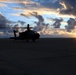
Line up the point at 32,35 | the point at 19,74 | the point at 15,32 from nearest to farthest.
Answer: the point at 19,74 → the point at 32,35 → the point at 15,32

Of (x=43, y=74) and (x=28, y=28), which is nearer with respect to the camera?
(x=43, y=74)

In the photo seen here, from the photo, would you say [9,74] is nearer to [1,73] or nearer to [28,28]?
[1,73]

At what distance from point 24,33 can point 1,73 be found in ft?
175

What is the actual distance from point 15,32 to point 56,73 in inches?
2633

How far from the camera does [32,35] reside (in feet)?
213

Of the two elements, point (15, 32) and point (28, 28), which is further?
point (15, 32)

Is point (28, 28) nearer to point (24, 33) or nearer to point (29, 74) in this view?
point (24, 33)

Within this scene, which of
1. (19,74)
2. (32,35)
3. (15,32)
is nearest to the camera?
(19,74)

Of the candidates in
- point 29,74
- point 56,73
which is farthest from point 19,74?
point 56,73

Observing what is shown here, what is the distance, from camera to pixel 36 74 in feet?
42.7

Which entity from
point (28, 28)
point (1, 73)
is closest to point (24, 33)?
point (28, 28)

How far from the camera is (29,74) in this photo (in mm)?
13055

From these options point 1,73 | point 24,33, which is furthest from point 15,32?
point 1,73

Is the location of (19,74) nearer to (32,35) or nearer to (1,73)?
(1,73)
